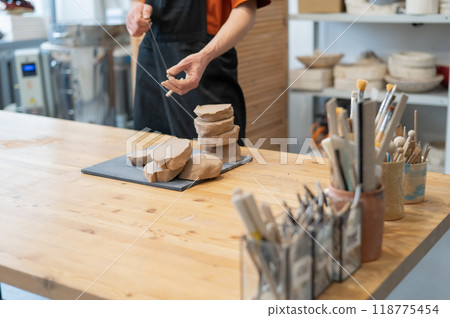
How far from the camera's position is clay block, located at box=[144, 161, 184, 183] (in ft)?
4.35

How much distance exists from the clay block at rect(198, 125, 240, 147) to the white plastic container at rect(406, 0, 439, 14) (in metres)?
1.50

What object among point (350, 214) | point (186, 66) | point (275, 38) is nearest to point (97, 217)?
point (350, 214)

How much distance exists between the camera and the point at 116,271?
3.05 ft

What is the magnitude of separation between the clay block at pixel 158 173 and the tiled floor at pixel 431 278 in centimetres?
74

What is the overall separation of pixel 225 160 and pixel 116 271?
597mm

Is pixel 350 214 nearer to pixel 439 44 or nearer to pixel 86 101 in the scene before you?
pixel 439 44

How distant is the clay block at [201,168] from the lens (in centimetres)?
134

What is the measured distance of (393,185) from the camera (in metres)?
1.11

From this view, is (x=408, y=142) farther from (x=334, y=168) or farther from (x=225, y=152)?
(x=225, y=152)

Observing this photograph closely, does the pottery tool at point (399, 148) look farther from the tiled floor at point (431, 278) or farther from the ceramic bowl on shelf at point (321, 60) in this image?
the ceramic bowl on shelf at point (321, 60)

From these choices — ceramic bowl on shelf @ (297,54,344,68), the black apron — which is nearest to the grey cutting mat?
the black apron

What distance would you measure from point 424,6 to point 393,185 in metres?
1.72
